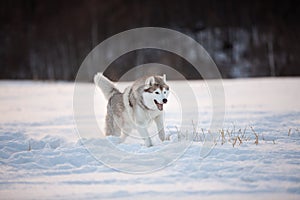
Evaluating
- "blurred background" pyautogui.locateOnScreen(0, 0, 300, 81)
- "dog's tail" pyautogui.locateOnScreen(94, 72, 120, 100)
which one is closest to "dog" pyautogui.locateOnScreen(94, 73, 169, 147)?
"dog's tail" pyautogui.locateOnScreen(94, 72, 120, 100)

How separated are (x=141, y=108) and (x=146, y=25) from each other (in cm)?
2186

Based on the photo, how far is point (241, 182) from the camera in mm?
2934

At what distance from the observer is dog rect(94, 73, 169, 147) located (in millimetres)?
4812

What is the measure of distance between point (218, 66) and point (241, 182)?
21813 mm

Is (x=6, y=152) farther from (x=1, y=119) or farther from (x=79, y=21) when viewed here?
(x=79, y=21)

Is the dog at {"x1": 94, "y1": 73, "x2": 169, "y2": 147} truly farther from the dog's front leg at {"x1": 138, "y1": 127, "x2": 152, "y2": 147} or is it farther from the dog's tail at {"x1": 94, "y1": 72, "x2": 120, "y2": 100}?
the dog's tail at {"x1": 94, "y1": 72, "x2": 120, "y2": 100}

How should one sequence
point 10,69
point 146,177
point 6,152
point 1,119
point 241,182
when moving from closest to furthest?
point 241,182, point 146,177, point 6,152, point 1,119, point 10,69

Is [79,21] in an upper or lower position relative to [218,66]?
upper

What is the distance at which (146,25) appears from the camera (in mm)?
25859

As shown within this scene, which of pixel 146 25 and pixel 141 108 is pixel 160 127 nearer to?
pixel 141 108

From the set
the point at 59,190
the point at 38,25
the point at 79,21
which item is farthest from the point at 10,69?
the point at 59,190

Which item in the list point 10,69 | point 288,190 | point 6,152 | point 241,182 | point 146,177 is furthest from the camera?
point 10,69

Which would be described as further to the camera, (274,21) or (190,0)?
(190,0)

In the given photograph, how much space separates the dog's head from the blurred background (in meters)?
17.2
